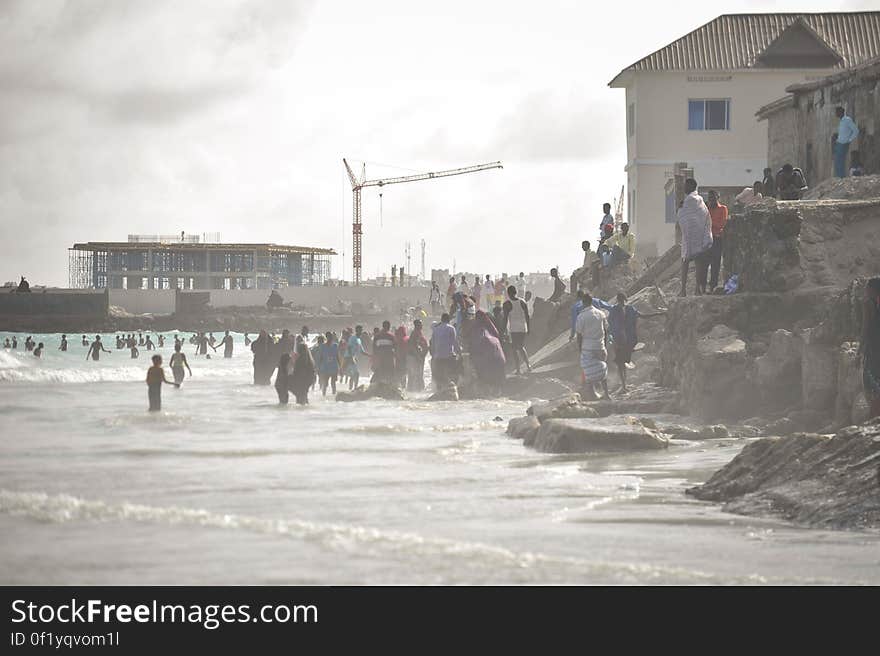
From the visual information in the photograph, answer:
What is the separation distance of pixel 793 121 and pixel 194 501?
24172 mm

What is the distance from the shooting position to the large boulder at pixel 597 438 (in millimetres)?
14219

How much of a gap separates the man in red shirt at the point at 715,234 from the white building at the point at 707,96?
21351mm

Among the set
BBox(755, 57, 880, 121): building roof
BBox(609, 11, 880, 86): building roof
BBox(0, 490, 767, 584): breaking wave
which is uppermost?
BBox(609, 11, 880, 86): building roof

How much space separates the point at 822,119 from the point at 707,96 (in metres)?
12.1

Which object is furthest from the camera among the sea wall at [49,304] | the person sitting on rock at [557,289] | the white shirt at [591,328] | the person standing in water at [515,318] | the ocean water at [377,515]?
the sea wall at [49,304]

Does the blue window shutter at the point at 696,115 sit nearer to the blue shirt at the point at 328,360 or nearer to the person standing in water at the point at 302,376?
the blue shirt at the point at 328,360

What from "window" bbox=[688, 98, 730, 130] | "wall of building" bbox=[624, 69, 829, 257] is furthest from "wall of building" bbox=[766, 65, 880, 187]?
"window" bbox=[688, 98, 730, 130]

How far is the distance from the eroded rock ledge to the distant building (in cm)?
1713

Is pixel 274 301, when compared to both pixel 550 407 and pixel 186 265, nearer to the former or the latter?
pixel 186 265

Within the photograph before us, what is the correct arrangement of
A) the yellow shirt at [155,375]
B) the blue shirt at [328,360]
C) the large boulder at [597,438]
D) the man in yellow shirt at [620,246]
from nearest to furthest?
the large boulder at [597,438]
the yellow shirt at [155,375]
the blue shirt at [328,360]
the man in yellow shirt at [620,246]

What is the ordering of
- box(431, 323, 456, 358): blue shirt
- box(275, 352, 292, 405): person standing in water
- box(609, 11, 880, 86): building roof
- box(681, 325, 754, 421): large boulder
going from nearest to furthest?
box(681, 325, 754, 421): large boulder → box(275, 352, 292, 405): person standing in water → box(431, 323, 456, 358): blue shirt → box(609, 11, 880, 86): building roof

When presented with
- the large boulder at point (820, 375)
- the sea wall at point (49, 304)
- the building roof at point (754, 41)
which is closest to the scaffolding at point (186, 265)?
the sea wall at point (49, 304)

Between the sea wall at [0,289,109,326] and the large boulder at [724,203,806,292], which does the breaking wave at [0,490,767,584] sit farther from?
the sea wall at [0,289,109,326]

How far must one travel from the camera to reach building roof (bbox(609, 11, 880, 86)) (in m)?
42.2
